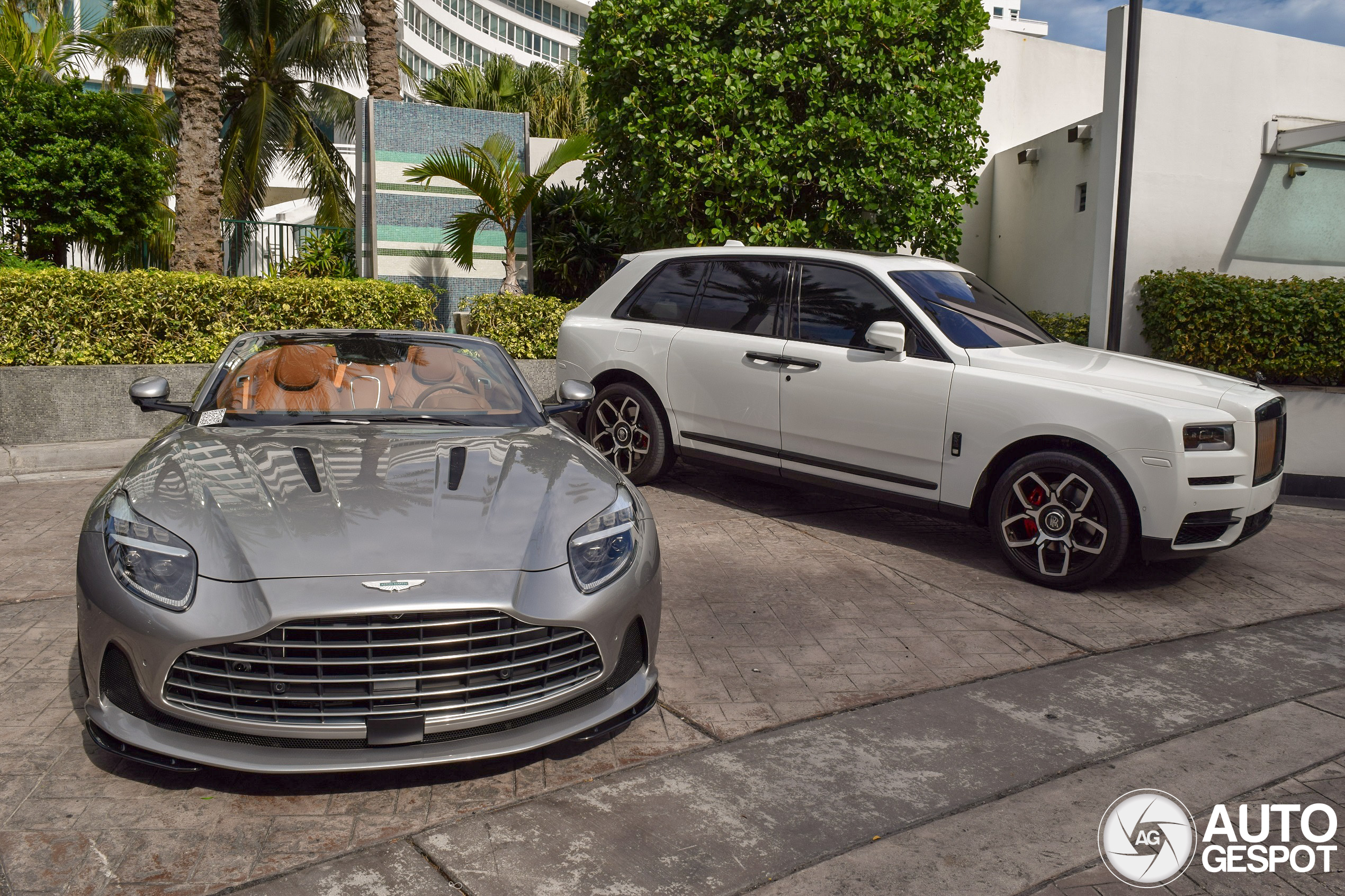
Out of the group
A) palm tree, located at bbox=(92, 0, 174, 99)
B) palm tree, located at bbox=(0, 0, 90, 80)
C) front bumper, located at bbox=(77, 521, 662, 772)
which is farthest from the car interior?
palm tree, located at bbox=(92, 0, 174, 99)

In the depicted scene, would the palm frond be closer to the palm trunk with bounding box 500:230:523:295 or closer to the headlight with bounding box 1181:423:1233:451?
the palm trunk with bounding box 500:230:523:295

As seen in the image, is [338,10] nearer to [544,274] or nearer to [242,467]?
[544,274]

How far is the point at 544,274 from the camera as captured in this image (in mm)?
14797

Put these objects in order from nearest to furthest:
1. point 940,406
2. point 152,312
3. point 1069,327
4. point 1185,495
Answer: point 1185,495
point 940,406
point 152,312
point 1069,327

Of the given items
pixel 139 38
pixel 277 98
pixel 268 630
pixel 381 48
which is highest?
pixel 139 38

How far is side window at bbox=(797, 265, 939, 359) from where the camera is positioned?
6336 millimetres

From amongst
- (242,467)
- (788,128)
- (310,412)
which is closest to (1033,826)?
(242,467)

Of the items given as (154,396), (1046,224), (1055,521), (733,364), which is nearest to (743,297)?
(733,364)

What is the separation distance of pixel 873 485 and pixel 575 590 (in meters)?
3.45

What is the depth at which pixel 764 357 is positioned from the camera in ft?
22.2

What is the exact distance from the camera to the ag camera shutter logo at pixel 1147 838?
2.97 metres

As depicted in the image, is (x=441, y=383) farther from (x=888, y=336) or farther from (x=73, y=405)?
(x=73, y=405)

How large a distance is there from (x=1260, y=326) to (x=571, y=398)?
22.8 feet

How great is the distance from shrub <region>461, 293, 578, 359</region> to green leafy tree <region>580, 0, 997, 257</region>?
1.72m
